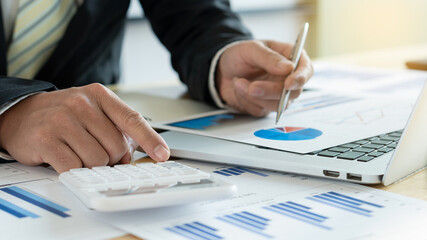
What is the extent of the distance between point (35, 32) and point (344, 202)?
75cm

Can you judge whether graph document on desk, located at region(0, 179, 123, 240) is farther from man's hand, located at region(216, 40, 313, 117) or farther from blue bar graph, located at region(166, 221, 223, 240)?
man's hand, located at region(216, 40, 313, 117)

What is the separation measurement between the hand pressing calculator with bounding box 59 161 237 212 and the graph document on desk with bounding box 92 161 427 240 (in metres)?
0.02

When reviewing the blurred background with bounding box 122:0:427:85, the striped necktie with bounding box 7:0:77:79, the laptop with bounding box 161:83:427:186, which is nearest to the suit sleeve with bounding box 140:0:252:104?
the striped necktie with bounding box 7:0:77:79

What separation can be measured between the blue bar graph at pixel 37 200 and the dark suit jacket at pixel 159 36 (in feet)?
1.54

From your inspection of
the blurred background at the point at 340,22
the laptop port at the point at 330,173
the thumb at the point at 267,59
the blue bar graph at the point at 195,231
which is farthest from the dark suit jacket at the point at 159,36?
the blurred background at the point at 340,22

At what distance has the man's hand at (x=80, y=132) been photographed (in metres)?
0.62

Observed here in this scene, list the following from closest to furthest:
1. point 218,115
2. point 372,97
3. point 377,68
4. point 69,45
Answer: point 218,115
point 372,97
point 69,45
point 377,68

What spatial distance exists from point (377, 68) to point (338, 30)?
2413 mm

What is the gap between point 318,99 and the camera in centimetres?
100

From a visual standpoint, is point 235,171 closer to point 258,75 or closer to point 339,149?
point 339,149

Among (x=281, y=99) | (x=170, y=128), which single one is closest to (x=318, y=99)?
(x=281, y=99)

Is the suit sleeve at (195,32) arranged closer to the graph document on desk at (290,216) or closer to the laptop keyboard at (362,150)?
the laptop keyboard at (362,150)

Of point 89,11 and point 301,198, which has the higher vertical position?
point 89,11

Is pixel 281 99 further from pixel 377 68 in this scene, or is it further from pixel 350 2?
pixel 350 2
